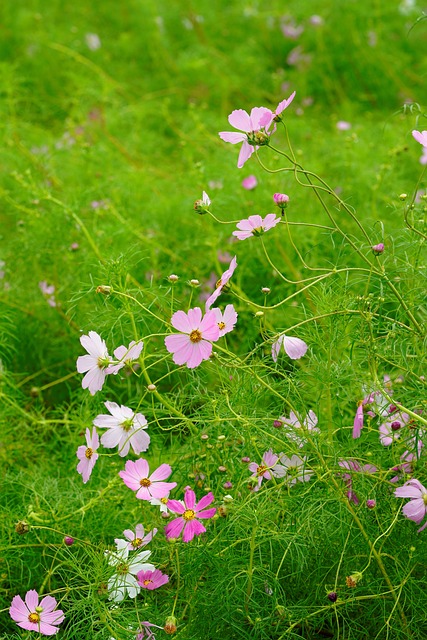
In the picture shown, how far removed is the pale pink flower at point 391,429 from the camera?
1186 millimetres

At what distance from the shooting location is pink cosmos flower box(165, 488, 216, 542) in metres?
1.16

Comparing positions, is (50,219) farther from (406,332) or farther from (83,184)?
(406,332)

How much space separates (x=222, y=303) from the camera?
6.79 feet

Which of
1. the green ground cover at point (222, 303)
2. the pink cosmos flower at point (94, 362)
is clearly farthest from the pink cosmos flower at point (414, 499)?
the pink cosmos flower at point (94, 362)

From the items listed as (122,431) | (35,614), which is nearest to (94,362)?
(122,431)

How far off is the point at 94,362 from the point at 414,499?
17.9 inches

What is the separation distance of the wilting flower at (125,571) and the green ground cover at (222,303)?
0.7 inches

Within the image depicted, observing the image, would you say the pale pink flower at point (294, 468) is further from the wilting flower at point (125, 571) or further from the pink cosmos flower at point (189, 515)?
the wilting flower at point (125, 571)

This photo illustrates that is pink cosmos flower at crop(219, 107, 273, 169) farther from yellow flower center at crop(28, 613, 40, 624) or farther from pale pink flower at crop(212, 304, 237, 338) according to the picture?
yellow flower center at crop(28, 613, 40, 624)

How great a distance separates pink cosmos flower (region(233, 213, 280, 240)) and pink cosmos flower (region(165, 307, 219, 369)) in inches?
5.5

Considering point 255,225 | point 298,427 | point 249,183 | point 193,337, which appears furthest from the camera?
point 249,183

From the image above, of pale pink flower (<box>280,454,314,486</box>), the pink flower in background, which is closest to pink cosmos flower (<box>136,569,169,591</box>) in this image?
pale pink flower (<box>280,454,314,486</box>)

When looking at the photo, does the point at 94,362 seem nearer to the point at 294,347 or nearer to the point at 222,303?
the point at 294,347

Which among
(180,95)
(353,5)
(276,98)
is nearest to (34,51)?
(180,95)
